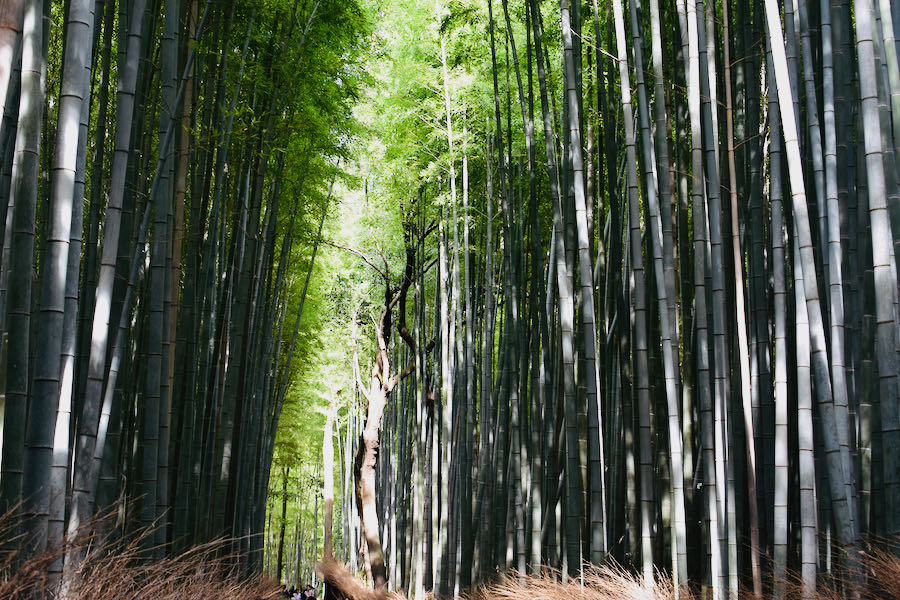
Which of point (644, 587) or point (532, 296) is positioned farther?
point (532, 296)

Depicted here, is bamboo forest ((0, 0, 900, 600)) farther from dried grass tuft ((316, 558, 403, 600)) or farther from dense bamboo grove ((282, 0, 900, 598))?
dried grass tuft ((316, 558, 403, 600))

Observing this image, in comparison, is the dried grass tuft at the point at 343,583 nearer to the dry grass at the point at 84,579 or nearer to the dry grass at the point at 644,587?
the dry grass at the point at 644,587

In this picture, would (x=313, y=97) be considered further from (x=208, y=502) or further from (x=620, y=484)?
(x=620, y=484)

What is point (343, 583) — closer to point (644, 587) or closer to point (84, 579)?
point (644, 587)

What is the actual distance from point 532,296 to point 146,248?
229 cm

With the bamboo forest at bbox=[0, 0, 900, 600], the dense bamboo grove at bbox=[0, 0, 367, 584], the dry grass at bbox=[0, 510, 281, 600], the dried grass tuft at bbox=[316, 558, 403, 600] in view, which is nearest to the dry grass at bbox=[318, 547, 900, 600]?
the bamboo forest at bbox=[0, 0, 900, 600]

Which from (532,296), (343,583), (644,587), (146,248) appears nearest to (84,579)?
(644,587)

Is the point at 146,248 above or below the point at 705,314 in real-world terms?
above

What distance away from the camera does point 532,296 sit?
4.91m

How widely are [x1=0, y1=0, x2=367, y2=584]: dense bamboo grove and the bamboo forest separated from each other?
17 mm

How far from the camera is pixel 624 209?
4.88 metres

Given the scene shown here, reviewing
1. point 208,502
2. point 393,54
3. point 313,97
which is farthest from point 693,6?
point 393,54

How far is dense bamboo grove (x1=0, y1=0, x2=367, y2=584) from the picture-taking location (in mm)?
2141

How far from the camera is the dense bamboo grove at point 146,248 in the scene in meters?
2.14
